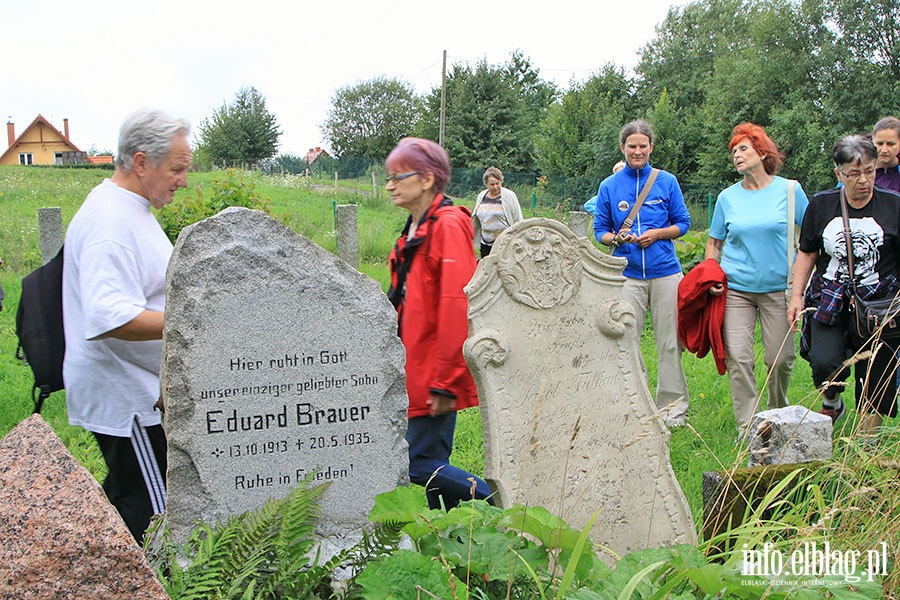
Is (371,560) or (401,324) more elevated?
(401,324)

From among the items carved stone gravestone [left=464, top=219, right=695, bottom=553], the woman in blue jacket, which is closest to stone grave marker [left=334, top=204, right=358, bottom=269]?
the woman in blue jacket

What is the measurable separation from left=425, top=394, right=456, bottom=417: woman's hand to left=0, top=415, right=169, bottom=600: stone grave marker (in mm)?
1574

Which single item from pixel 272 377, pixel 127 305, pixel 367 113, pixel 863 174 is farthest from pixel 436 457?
pixel 367 113

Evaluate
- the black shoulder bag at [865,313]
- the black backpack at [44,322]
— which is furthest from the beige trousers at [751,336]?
the black backpack at [44,322]

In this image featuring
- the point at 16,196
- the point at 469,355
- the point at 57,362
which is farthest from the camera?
the point at 16,196

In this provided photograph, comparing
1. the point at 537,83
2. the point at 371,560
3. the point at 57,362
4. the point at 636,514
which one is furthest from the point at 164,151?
the point at 537,83

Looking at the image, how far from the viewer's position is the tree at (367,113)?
7062 cm

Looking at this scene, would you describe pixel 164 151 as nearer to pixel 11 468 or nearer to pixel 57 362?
pixel 57 362

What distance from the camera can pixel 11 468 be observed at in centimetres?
223

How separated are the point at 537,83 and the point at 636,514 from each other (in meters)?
51.5

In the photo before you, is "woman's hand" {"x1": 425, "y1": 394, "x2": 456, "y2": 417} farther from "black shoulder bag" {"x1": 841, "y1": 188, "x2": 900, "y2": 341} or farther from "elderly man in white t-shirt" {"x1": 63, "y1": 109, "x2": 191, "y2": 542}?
"black shoulder bag" {"x1": 841, "y1": 188, "x2": 900, "y2": 341}

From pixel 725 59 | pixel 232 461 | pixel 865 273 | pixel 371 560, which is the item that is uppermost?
pixel 725 59

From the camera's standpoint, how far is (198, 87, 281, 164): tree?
52.4m

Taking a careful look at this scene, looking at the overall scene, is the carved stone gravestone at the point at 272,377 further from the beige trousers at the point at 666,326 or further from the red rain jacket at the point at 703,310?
the beige trousers at the point at 666,326
